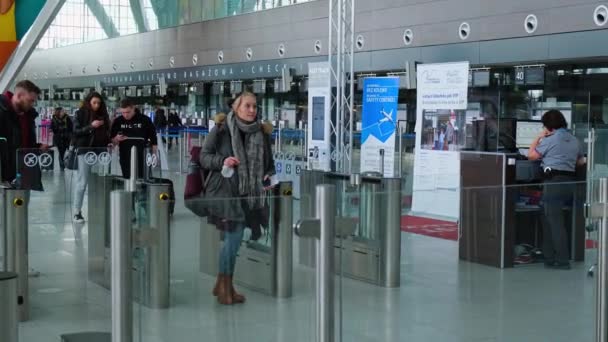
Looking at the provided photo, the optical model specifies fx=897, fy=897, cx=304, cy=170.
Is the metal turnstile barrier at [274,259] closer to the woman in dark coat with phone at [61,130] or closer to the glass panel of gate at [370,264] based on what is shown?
the glass panel of gate at [370,264]

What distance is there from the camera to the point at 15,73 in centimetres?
771

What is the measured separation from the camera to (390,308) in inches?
209

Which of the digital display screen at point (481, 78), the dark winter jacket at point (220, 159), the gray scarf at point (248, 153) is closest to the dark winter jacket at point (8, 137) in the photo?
the dark winter jacket at point (220, 159)

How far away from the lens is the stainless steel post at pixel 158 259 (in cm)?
409

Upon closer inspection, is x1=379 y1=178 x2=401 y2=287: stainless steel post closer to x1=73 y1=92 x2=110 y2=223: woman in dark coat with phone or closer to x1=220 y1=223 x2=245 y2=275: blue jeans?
x1=220 y1=223 x2=245 y2=275: blue jeans

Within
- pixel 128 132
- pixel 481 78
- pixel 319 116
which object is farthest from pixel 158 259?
pixel 481 78

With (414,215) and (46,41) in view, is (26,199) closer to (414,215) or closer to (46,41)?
(414,215)

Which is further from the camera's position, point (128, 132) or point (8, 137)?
point (128, 132)

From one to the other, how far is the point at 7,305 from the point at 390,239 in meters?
2.58

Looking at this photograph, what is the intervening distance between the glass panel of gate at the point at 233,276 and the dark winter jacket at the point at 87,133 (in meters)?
8.05

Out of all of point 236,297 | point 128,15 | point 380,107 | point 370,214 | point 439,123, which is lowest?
point 236,297

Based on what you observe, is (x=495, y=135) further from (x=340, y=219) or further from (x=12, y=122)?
(x=340, y=219)

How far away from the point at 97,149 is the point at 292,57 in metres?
14.4

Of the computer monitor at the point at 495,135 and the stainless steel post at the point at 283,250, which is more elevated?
the computer monitor at the point at 495,135
